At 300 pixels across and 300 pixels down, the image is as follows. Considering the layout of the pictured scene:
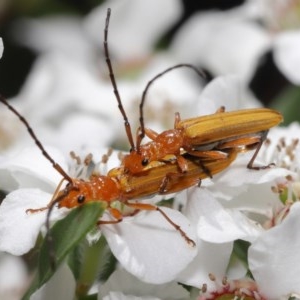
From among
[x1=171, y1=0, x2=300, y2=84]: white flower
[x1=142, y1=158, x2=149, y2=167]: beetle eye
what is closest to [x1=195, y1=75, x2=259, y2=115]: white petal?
[x1=142, y1=158, x2=149, y2=167]: beetle eye

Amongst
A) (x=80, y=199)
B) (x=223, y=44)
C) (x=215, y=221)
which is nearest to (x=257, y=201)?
(x=215, y=221)

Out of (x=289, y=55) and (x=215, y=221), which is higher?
(x=215, y=221)

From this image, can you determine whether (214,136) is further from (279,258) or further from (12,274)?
(12,274)

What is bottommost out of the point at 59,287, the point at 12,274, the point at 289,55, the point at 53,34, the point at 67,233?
the point at 12,274

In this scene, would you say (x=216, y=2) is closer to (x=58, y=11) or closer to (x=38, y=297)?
(x=58, y=11)

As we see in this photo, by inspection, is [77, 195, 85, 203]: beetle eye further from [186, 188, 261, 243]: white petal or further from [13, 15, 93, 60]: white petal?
[13, 15, 93, 60]: white petal

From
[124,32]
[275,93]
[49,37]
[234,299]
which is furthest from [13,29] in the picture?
[234,299]
